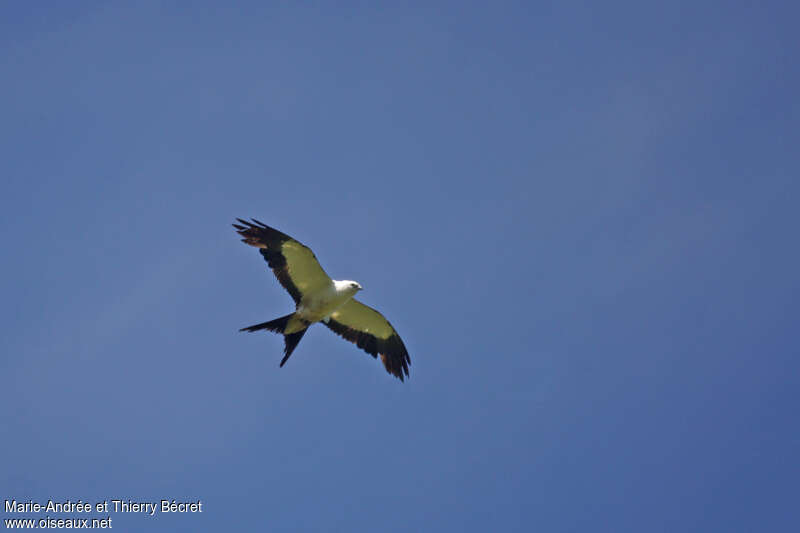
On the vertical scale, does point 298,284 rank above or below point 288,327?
above

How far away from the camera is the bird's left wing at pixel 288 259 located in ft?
44.3

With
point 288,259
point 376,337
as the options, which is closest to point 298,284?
point 288,259

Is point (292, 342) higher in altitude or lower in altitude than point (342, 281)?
lower

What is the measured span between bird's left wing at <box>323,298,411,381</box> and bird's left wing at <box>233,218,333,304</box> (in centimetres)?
115

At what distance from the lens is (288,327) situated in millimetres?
13500

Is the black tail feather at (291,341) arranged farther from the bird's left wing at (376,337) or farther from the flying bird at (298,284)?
the bird's left wing at (376,337)

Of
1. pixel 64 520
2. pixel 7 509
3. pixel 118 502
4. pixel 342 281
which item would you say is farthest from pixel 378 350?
pixel 7 509

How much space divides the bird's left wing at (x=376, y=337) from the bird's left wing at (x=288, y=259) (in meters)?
1.15

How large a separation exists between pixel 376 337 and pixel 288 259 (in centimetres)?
273

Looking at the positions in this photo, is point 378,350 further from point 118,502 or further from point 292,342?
point 118,502

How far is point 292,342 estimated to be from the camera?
13516mm

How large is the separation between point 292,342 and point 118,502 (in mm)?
4727

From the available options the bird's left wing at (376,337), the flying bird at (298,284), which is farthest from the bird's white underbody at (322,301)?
the bird's left wing at (376,337)

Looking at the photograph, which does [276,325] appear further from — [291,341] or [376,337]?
Result: [376,337]
